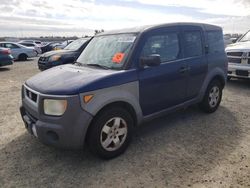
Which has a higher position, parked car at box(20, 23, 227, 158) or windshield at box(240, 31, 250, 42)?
windshield at box(240, 31, 250, 42)

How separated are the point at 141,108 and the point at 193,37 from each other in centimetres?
189

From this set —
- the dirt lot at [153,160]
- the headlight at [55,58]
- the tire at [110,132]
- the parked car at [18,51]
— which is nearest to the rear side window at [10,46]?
the parked car at [18,51]

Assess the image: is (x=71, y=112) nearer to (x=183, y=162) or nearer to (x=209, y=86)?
(x=183, y=162)

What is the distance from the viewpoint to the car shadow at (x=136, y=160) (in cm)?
309

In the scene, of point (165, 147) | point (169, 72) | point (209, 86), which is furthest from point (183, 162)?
point (209, 86)

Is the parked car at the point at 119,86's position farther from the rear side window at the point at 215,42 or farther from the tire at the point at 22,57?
the tire at the point at 22,57

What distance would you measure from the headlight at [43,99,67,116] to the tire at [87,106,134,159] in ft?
1.46

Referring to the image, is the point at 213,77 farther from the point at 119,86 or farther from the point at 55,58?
the point at 55,58

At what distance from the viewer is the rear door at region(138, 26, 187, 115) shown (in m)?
3.83

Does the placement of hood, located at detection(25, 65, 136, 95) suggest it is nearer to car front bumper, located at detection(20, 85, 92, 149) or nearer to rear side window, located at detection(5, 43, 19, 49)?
car front bumper, located at detection(20, 85, 92, 149)

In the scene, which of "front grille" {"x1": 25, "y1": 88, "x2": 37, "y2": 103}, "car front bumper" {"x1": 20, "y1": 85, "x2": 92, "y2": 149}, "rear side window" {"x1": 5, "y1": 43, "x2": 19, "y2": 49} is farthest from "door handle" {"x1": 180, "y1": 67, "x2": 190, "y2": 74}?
"rear side window" {"x1": 5, "y1": 43, "x2": 19, "y2": 49}

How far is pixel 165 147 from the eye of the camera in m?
3.88

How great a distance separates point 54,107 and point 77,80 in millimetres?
467

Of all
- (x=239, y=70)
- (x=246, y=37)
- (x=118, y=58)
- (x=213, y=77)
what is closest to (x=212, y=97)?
(x=213, y=77)
